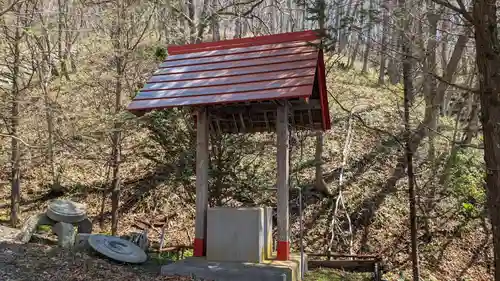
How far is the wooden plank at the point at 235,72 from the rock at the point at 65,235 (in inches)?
116

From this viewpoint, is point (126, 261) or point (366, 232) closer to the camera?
point (126, 261)

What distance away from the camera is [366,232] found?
11516 mm

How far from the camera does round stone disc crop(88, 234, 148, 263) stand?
684 centimetres

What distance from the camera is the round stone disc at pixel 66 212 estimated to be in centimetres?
829

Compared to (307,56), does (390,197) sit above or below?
below

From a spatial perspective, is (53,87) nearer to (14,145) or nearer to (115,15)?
(14,145)

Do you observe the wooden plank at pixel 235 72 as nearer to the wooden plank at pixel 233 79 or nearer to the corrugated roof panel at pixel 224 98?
the wooden plank at pixel 233 79

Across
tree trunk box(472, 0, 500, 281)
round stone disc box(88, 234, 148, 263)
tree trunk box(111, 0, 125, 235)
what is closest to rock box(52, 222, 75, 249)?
round stone disc box(88, 234, 148, 263)

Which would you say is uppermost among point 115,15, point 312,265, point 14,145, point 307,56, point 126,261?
point 115,15

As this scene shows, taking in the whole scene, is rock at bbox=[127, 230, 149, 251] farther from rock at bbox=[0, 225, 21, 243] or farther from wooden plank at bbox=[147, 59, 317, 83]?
wooden plank at bbox=[147, 59, 317, 83]

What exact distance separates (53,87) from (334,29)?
12.0 meters

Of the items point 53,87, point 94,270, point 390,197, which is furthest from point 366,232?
point 53,87

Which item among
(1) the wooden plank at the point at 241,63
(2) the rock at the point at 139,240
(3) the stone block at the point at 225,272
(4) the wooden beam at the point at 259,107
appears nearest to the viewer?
(3) the stone block at the point at 225,272

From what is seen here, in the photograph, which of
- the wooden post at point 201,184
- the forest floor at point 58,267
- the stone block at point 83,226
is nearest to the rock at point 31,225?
the stone block at point 83,226
